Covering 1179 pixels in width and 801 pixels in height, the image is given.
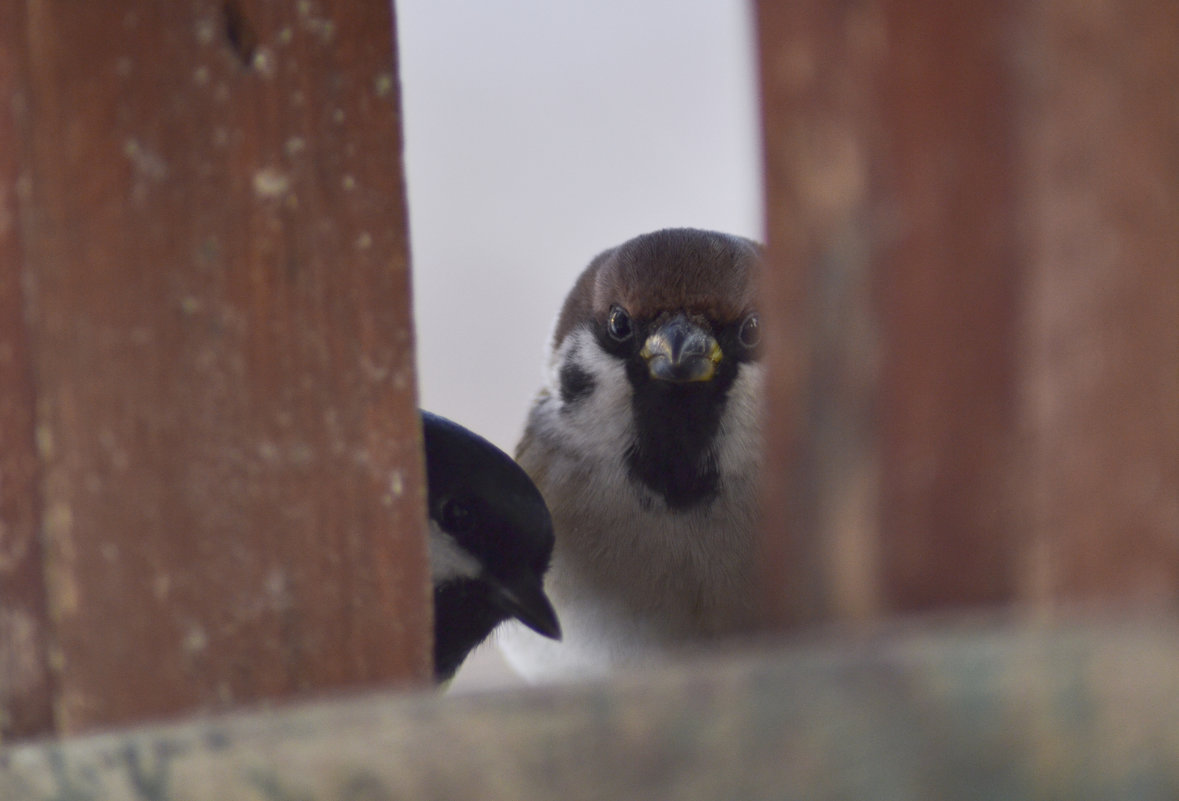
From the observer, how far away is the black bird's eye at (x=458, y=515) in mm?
1915

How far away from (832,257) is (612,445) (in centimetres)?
154

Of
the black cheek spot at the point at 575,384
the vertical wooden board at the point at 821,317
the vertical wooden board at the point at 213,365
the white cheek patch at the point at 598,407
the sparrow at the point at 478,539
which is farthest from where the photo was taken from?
the black cheek spot at the point at 575,384

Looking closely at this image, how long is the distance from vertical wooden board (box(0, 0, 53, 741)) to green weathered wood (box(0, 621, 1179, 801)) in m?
0.40

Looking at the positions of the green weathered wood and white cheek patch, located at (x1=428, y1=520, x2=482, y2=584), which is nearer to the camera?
the green weathered wood

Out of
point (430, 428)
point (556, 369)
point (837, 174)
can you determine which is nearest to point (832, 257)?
point (837, 174)

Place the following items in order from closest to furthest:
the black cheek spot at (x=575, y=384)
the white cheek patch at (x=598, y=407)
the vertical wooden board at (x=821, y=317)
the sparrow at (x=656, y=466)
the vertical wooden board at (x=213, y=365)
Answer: the vertical wooden board at (x=821, y=317) → the vertical wooden board at (x=213, y=365) → the sparrow at (x=656, y=466) → the white cheek patch at (x=598, y=407) → the black cheek spot at (x=575, y=384)

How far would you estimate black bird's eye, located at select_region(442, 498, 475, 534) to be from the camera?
6.28 ft

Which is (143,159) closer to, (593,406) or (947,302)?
(947,302)

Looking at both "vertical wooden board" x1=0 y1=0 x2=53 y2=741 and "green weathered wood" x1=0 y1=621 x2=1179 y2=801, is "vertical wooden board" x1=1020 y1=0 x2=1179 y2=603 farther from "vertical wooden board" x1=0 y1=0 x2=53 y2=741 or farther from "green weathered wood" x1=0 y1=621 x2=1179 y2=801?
"vertical wooden board" x1=0 y1=0 x2=53 y2=741

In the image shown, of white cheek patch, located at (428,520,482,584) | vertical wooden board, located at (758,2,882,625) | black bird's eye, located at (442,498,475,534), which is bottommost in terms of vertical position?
white cheek patch, located at (428,520,482,584)

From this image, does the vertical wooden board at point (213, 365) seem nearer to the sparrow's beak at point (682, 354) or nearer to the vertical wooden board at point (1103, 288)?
the vertical wooden board at point (1103, 288)

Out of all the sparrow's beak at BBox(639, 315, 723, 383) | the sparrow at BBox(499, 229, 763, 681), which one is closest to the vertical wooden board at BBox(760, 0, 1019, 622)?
the sparrow at BBox(499, 229, 763, 681)

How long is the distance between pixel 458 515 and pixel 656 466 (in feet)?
1.41

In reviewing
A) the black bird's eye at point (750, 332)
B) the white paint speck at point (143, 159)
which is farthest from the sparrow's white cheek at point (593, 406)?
the white paint speck at point (143, 159)
